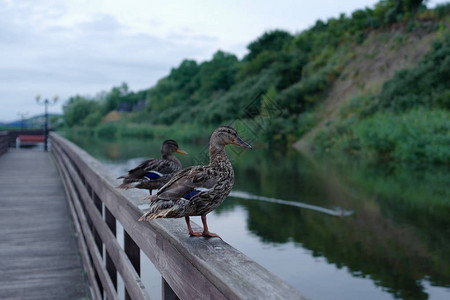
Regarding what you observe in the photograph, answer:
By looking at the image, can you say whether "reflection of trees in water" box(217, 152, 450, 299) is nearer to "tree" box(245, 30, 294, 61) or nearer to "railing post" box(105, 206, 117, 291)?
"railing post" box(105, 206, 117, 291)

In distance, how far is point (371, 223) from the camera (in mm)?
14422

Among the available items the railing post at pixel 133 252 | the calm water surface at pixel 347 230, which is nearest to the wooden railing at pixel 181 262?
the railing post at pixel 133 252

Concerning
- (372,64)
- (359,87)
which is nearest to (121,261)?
(359,87)

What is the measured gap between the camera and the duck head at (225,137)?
1995 mm

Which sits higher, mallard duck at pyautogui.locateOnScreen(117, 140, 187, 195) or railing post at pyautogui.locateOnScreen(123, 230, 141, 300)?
mallard duck at pyautogui.locateOnScreen(117, 140, 187, 195)

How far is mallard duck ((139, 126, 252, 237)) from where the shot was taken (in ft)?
6.21

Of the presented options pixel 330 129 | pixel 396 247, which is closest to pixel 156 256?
pixel 396 247

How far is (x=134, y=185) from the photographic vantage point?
3.06 meters

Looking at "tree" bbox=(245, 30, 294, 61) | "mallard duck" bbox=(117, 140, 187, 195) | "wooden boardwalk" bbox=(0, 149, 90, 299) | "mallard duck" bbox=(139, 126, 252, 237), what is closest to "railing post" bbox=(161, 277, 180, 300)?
"mallard duck" bbox=(139, 126, 252, 237)

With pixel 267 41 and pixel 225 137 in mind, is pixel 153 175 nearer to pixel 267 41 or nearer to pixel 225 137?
pixel 225 137

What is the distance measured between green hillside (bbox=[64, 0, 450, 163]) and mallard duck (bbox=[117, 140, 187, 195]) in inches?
841

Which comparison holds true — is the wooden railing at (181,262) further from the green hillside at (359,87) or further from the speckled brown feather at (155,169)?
the green hillside at (359,87)

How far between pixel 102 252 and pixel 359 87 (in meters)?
39.1

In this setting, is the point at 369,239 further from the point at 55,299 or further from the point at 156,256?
the point at 156,256
